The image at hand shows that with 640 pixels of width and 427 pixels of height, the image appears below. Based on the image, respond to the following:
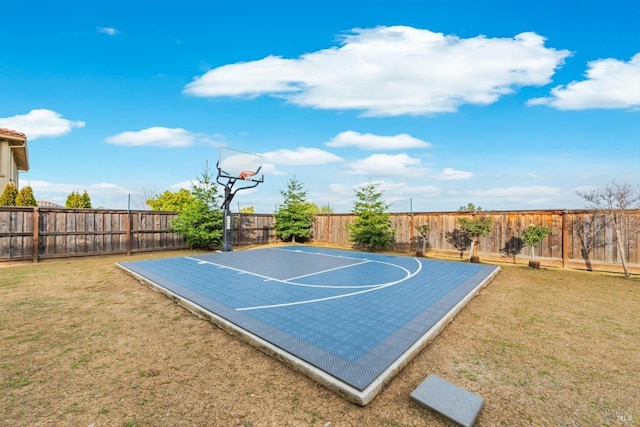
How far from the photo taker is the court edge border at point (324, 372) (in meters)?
2.13

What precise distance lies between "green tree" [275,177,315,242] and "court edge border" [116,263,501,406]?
9220mm

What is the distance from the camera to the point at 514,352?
2.94 m

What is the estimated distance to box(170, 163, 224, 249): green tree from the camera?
10859 mm

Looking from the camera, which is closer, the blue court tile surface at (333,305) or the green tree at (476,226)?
the blue court tile surface at (333,305)

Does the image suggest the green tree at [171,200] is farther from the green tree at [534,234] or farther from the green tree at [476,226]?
the green tree at [534,234]

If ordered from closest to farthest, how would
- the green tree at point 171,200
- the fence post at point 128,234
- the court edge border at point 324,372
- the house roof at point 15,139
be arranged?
1. the court edge border at point 324,372
2. the fence post at point 128,234
3. the house roof at point 15,139
4. the green tree at point 171,200

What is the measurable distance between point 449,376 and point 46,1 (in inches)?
450

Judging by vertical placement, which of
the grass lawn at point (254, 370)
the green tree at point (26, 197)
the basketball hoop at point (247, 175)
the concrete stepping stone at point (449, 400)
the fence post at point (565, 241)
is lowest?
the grass lawn at point (254, 370)

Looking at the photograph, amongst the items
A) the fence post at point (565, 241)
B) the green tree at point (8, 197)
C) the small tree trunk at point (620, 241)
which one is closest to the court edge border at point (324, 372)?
the small tree trunk at point (620, 241)

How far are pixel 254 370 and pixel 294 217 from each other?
11.3 metres

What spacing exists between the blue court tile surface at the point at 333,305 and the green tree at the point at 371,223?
3.46 m

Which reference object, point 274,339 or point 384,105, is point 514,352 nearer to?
point 274,339

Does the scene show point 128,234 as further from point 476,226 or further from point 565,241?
point 565,241

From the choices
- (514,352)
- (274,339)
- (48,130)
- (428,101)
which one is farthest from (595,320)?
(48,130)
